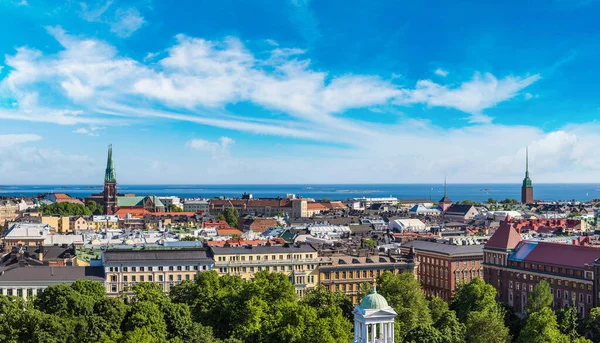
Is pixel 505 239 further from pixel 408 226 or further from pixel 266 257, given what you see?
pixel 408 226

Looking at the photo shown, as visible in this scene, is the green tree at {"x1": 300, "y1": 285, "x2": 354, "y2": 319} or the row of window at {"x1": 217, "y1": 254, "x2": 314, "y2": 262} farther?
the row of window at {"x1": 217, "y1": 254, "x2": 314, "y2": 262}

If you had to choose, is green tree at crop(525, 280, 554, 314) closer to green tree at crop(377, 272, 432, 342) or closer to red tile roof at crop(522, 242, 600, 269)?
red tile roof at crop(522, 242, 600, 269)

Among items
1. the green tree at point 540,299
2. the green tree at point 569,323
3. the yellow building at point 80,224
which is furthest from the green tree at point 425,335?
the yellow building at point 80,224

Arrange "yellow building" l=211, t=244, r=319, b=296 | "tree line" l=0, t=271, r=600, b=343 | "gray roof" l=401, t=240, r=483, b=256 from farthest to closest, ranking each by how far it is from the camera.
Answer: "gray roof" l=401, t=240, r=483, b=256
"yellow building" l=211, t=244, r=319, b=296
"tree line" l=0, t=271, r=600, b=343

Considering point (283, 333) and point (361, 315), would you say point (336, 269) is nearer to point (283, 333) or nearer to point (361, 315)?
point (283, 333)

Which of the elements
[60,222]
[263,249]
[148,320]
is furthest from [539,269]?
[60,222]

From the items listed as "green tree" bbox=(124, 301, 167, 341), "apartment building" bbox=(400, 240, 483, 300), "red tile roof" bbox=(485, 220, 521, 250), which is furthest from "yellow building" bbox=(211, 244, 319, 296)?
"green tree" bbox=(124, 301, 167, 341)
